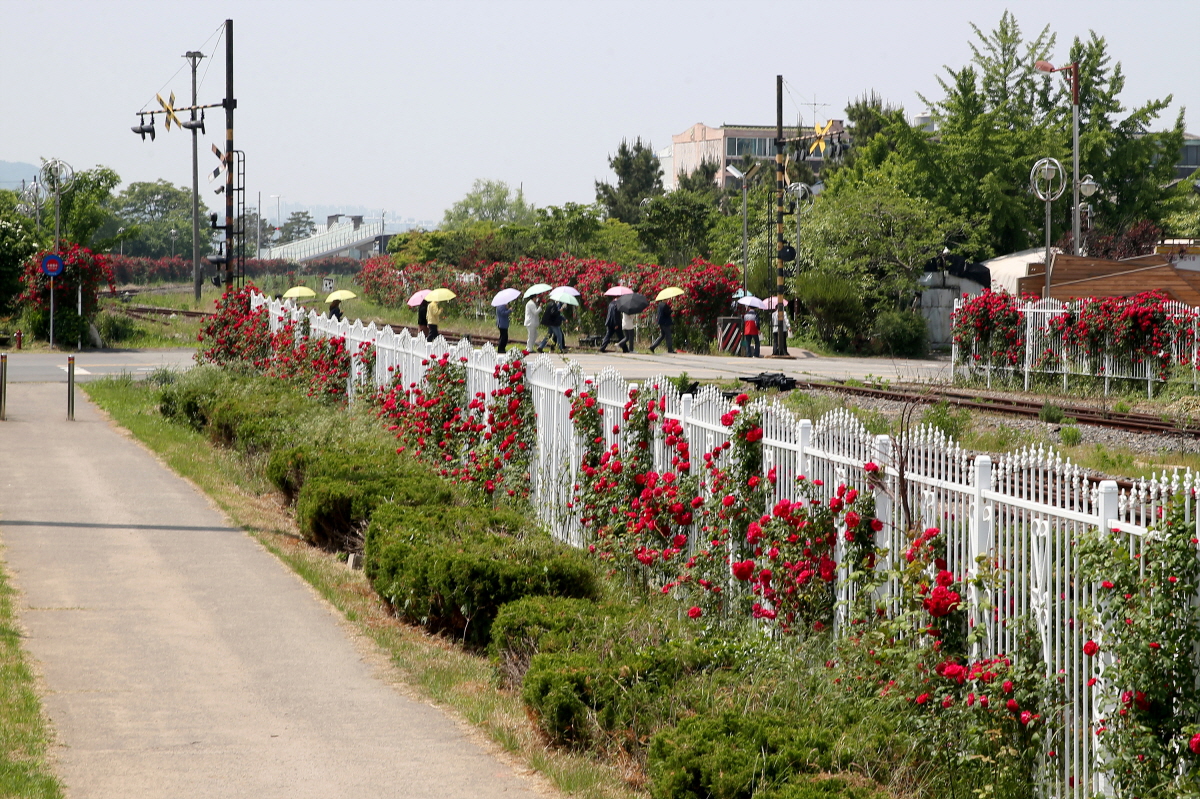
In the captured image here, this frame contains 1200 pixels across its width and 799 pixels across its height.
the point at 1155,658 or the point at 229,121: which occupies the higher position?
the point at 229,121

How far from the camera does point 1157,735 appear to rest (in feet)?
14.8

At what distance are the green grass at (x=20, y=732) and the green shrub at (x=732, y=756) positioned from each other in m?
2.55

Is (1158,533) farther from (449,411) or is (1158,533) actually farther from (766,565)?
(449,411)

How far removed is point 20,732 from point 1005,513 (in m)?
4.67

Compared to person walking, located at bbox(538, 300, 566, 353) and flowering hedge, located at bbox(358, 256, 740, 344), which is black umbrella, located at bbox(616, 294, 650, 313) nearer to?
person walking, located at bbox(538, 300, 566, 353)

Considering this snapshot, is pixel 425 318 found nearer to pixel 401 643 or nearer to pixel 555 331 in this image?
pixel 555 331

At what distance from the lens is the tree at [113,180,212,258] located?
5517 inches

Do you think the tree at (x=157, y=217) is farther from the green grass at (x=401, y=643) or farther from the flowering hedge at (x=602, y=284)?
the green grass at (x=401, y=643)

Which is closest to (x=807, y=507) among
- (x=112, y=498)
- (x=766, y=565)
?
(x=766, y=565)

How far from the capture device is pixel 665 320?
3522cm

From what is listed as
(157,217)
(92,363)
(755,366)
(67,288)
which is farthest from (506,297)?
(157,217)

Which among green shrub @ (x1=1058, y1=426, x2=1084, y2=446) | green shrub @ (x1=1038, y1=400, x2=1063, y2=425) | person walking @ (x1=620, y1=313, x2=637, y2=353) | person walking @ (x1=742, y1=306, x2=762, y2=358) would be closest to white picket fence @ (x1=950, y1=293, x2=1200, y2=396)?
green shrub @ (x1=1038, y1=400, x2=1063, y2=425)

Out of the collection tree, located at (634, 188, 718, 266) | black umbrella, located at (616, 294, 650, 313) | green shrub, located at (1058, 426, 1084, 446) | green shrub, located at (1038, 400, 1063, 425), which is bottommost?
green shrub, located at (1058, 426, 1084, 446)

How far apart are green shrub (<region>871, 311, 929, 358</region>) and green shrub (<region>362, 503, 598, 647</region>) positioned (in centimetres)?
2842
